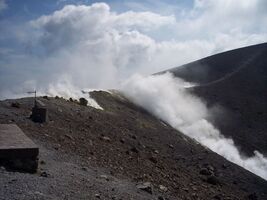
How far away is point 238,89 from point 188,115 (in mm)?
11764

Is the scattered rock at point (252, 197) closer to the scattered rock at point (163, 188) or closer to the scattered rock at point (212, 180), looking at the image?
the scattered rock at point (212, 180)

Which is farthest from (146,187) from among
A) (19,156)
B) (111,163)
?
(19,156)

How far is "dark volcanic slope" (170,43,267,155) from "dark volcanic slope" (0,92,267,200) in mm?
14764

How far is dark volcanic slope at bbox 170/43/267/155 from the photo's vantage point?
37.1 metres

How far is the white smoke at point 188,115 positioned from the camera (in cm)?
3281

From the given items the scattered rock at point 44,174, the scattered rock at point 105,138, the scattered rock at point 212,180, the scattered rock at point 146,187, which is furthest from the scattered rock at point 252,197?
the scattered rock at point 44,174

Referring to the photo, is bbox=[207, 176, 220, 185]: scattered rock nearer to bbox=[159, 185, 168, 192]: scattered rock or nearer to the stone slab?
bbox=[159, 185, 168, 192]: scattered rock

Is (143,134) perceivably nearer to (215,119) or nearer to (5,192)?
(5,192)

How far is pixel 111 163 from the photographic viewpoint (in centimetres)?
1367

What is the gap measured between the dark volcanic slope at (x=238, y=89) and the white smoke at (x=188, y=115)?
129cm

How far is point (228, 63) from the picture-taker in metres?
59.2

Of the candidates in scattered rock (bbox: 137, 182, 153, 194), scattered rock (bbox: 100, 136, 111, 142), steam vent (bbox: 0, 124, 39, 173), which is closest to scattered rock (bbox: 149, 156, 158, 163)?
scattered rock (bbox: 100, 136, 111, 142)

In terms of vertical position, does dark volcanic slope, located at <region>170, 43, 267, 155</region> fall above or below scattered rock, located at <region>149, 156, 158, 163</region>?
above

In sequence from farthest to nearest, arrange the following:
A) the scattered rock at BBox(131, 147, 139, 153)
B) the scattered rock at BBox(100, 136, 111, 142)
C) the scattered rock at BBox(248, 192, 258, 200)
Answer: the scattered rock at BBox(248, 192, 258, 200) → the scattered rock at BBox(100, 136, 111, 142) → the scattered rock at BBox(131, 147, 139, 153)
